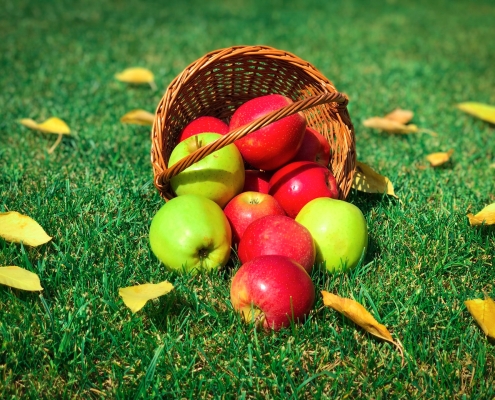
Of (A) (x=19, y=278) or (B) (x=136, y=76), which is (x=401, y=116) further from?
(A) (x=19, y=278)

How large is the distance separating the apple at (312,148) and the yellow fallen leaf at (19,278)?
3.74 ft

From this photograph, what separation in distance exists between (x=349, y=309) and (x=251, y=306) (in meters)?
0.30

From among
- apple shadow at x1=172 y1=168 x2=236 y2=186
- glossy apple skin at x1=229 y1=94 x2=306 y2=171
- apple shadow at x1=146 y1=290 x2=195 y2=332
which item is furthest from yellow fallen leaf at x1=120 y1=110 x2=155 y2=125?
apple shadow at x1=146 y1=290 x2=195 y2=332

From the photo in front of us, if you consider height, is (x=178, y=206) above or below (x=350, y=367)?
above

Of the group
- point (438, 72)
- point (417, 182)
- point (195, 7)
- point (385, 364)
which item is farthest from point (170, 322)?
point (195, 7)

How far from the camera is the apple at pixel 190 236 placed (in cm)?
180

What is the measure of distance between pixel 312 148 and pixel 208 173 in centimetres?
50

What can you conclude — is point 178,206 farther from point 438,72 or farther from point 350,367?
point 438,72

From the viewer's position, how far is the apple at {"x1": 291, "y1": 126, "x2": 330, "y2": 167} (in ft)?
7.44

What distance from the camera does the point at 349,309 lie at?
1.61 meters

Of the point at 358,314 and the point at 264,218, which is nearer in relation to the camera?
the point at 358,314

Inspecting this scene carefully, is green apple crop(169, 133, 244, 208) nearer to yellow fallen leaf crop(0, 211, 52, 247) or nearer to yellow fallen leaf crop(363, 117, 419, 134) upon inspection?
yellow fallen leaf crop(0, 211, 52, 247)

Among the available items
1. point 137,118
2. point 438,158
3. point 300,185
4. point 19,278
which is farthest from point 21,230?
point 438,158

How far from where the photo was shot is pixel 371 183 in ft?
7.91
